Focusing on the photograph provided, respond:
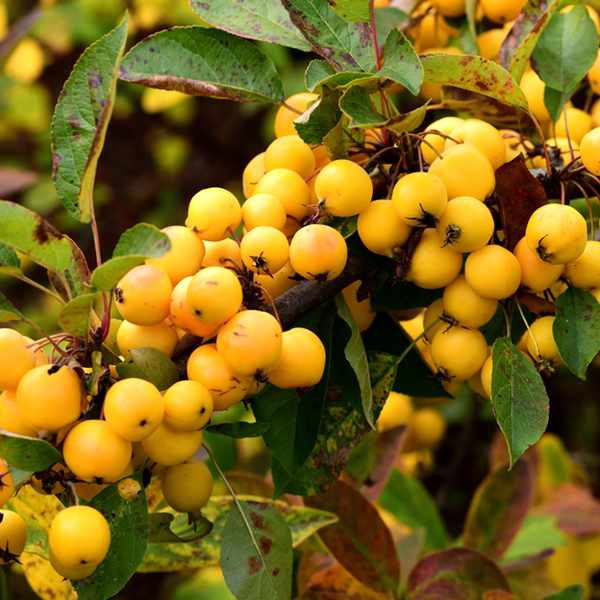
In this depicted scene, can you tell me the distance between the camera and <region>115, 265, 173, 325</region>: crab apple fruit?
0.55 m

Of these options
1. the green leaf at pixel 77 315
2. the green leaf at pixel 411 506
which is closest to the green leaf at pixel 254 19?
the green leaf at pixel 77 315

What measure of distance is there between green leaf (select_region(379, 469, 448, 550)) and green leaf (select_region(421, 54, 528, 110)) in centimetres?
94

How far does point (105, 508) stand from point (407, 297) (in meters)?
0.41

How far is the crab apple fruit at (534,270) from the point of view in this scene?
0.64 metres

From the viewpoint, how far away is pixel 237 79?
71cm

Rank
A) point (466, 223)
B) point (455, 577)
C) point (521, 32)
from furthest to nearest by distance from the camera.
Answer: point (455, 577) → point (521, 32) → point (466, 223)

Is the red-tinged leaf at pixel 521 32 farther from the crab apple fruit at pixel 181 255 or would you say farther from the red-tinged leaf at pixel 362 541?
the red-tinged leaf at pixel 362 541

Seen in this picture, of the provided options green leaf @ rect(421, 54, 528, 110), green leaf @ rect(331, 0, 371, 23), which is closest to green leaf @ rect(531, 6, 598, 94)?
green leaf @ rect(421, 54, 528, 110)

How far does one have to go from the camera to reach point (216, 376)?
0.56 metres

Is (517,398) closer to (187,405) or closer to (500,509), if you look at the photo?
(187,405)

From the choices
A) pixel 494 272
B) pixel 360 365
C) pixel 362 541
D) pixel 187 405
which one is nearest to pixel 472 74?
pixel 494 272

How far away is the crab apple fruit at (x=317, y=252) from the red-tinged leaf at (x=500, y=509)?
0.77 meters

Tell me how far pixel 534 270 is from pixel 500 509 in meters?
0.71

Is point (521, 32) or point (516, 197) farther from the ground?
point (521, 32)
